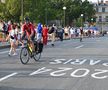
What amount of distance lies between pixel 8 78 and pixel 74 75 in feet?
7.28

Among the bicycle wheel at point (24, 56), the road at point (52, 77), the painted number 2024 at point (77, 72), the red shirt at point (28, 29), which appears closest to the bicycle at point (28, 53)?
the bicycle wheel at point (24, 56)

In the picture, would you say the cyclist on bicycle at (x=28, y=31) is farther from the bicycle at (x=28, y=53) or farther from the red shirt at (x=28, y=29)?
the bicycle at (x=28, y=53)

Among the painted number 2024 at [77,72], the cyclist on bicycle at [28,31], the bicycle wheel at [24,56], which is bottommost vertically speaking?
the painted number 2024 at [77,72]

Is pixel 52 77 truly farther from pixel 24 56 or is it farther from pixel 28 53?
pixel 28 53

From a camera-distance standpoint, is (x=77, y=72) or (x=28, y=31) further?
(x=28, y=31)

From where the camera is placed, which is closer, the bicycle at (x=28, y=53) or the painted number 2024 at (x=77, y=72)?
the painted number 2024 at (x=77, y=72)

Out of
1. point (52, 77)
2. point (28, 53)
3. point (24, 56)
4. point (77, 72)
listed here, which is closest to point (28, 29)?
point (28, 53)

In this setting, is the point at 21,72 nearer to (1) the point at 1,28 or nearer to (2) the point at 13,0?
(1) the point at 1,28

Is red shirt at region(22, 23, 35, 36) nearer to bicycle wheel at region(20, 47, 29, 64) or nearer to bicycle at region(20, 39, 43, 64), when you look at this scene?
bicycle at region(20, 39, 43, 64)

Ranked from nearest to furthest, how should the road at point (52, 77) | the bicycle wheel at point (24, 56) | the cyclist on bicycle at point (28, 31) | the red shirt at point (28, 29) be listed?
the road at point (52, 77), the bicycle wheel at point (24, 56), the cyclist on bicycle at point (28, 31), the red shirt at point (28, 29)

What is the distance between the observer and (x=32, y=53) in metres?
19.8

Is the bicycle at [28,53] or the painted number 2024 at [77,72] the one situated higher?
the bicycle at [28,53]

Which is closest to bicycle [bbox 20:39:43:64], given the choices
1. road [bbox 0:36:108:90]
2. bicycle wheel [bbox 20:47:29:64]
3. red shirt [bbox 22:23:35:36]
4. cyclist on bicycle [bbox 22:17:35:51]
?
bicycle wheel [bbox 20:47:29:64]

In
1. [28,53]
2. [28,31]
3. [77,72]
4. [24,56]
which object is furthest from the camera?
[28,31]
